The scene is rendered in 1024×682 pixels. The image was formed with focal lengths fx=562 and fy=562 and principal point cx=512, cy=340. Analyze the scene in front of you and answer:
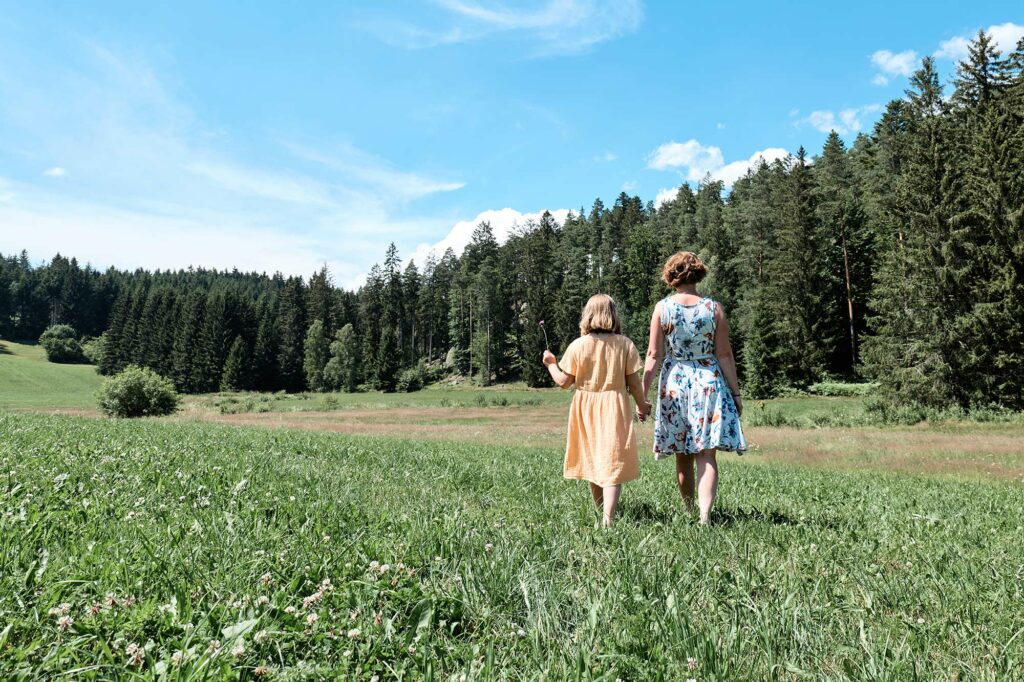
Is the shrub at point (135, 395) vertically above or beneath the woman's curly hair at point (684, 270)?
beneath

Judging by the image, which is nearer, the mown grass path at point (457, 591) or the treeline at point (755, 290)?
the mown grass path at point (457, 591)

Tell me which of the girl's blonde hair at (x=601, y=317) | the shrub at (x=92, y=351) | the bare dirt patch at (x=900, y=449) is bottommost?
the bare dirt patch at (x=900, y=449)

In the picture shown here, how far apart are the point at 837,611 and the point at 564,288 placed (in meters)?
90.6

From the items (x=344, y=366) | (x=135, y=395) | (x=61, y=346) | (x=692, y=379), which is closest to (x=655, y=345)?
(x=692, y=379)

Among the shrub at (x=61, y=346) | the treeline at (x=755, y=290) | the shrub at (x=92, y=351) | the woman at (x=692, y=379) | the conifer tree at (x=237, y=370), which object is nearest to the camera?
the woman at (x=692, y=379)

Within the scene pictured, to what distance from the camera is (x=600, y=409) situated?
5340mm

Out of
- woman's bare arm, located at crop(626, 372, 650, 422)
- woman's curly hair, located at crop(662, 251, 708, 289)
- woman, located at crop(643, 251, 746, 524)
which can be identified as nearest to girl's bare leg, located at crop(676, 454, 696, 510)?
woman, located at crop(643, 251, 746, 524)

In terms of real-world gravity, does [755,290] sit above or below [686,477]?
above

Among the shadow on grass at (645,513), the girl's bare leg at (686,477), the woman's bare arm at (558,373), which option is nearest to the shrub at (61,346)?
the woman's bare arm at (558,373)

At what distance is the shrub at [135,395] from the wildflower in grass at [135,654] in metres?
45.7

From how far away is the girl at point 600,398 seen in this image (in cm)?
518

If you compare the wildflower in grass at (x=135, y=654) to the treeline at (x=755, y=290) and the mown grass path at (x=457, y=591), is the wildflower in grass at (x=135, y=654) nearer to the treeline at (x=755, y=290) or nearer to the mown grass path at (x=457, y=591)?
the mown grass path at (x=457, y=591)

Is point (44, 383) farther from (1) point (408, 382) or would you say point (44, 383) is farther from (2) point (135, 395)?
(2) point (135, 395)

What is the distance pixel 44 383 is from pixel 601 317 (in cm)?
10703
